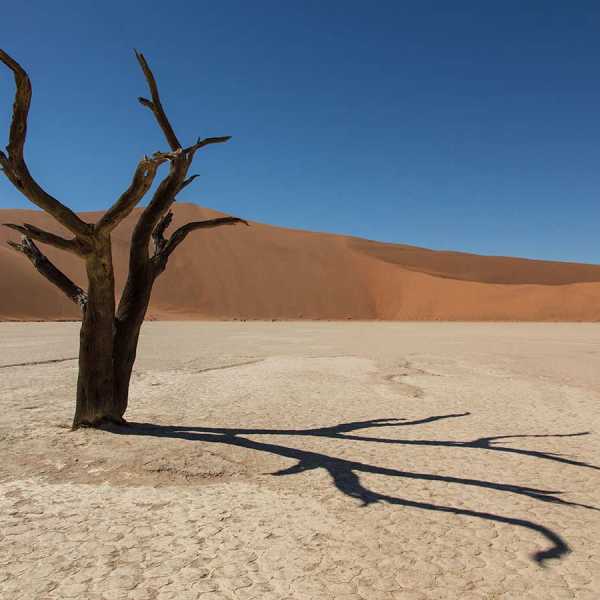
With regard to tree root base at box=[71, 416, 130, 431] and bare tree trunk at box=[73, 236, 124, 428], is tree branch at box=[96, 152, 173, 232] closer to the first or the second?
bare tree trunk at box=[73, 236, 124, 428]

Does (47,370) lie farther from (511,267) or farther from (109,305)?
(511,267)

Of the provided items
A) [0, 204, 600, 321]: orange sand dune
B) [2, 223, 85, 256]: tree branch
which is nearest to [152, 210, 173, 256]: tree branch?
[2, 223, 85, 256]: tree branch

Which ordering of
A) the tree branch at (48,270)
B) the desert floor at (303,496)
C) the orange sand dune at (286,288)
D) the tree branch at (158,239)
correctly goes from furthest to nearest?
1. the orange sand dune at (286,288)
2. the tree branch at (158,239)
3. the tree branch at (48,270)
4. the desert floor at (303,496)

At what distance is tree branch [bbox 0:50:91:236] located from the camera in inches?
177

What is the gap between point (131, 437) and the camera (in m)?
5.39

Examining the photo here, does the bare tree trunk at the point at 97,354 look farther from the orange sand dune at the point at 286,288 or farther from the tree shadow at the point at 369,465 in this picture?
the orange sand dune at the point at 286,288

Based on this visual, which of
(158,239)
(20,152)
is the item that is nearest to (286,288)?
(158,239)

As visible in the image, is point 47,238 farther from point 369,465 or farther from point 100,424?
point 369,465

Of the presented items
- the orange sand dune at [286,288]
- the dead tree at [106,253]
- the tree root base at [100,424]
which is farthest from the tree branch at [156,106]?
the orange sand dune at [286,288]

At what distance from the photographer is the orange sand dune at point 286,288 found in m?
38.7

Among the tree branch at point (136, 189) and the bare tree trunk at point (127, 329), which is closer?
the tree branch at point (136, 189)

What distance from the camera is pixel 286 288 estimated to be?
4603cm

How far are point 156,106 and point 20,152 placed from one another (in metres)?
1.55

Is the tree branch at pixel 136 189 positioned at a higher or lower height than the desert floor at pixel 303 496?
higher
